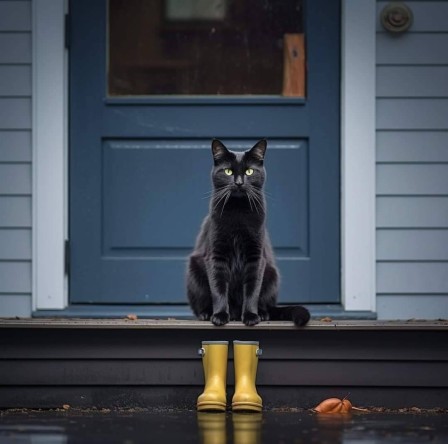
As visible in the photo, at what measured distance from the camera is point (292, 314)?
557cm

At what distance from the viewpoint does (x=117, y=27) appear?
270 inches

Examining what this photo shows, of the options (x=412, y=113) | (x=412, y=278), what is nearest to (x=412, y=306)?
(x=412, y=278)

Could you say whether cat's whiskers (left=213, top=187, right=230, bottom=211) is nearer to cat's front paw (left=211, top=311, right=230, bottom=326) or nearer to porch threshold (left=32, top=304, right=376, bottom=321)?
cat's front paw (left=211, top=311, right=230, bottom=326)

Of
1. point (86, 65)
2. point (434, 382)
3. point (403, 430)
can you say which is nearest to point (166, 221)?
point (86, 65)

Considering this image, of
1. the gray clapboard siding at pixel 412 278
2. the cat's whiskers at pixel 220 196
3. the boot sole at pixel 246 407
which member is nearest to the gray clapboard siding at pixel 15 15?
the cat's whiskers at pixel 220 196

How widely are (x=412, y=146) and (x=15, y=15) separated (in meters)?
2.36

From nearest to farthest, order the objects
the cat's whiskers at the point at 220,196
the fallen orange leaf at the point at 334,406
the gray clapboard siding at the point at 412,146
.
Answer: the fallen orange leaf at the point at 334,406
the cat's whiskers at the point at 220,196
the gray clapboard siding at the point at 412,146

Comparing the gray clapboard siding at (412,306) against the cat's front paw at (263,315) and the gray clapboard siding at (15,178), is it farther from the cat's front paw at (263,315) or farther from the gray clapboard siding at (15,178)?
the gray clapboard siding at (15,178)

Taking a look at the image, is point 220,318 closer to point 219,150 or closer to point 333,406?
point 333,406

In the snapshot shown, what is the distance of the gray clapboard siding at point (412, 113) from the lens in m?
6.67

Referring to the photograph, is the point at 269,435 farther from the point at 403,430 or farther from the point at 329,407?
the point at 329,407

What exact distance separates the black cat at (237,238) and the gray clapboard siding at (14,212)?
1.36 m

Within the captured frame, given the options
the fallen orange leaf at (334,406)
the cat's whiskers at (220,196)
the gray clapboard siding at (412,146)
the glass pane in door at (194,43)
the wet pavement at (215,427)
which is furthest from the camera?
the glass pane in door at (194,43)

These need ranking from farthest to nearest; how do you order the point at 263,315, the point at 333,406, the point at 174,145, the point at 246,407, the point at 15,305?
the point at 174,145 → the point at 15,305 → the point at 263,315 → the point at 333,406 → the point at 246,407
